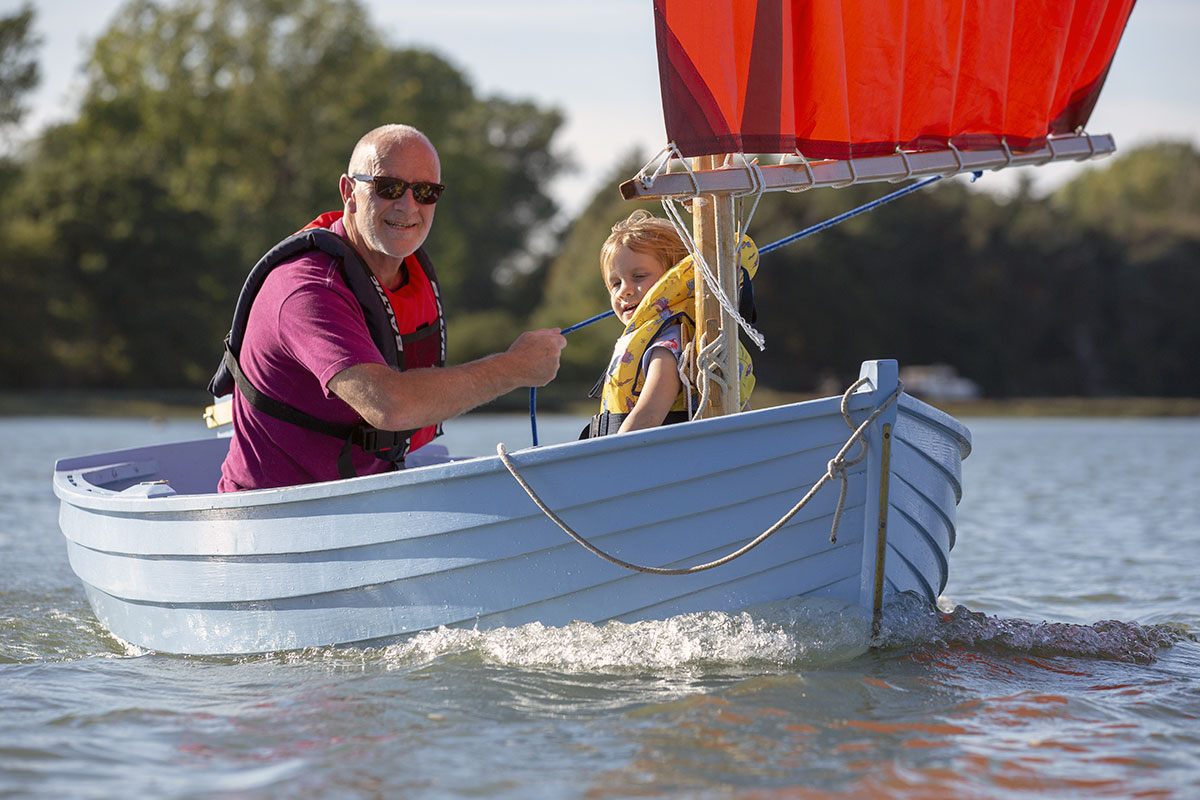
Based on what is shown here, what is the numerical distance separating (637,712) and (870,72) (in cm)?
262

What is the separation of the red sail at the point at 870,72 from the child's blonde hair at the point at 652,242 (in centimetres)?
37

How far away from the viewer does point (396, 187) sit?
4691mm

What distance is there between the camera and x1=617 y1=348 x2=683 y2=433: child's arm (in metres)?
4.71

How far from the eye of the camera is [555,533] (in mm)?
4387

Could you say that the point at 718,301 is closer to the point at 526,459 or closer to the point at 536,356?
the point at 536,356

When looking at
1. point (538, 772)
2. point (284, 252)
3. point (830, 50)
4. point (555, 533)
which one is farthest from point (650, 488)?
point (830, 50)

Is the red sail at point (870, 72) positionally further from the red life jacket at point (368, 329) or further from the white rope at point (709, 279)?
the red life jacket at point (368, 329)

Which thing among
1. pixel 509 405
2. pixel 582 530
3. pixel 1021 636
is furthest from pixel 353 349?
pixel 509 405

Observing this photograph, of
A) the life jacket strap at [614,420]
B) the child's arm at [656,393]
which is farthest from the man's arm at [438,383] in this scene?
the life jacket strap at [614,420]

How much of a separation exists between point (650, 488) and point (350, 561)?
3.59 ft

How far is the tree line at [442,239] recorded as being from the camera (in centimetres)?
3459

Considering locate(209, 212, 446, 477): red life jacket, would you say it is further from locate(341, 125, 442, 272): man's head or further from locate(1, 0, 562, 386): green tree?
locate(1, 0, 562, 386): green tree

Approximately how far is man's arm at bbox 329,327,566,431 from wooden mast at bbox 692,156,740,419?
0.55 metres

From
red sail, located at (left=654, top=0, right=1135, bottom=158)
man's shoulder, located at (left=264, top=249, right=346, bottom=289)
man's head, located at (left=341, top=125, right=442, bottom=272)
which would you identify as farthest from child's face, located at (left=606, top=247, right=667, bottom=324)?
man's shoulder, located at (left=264, top=249, right=346, bottom=289)
